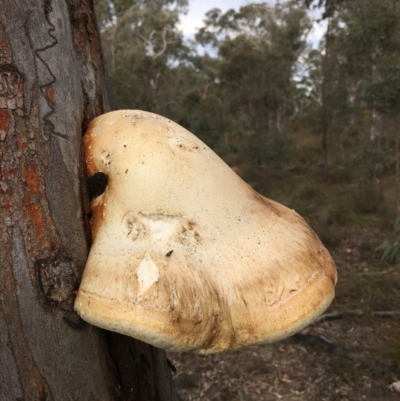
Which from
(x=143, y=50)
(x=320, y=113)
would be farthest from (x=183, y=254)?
(x=143, y=50)

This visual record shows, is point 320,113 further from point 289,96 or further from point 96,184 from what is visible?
point 96,184

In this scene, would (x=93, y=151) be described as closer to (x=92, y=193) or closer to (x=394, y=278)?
(x=92, y=193)

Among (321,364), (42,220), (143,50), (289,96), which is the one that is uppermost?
(143,50)

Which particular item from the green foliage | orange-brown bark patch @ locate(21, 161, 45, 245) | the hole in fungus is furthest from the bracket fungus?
the green foliage

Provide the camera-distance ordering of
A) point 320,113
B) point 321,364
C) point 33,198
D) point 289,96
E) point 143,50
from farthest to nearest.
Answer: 1. point 143,50
2. point 289,96
3. point 320,113
4. point 321,364
5. point 33,198

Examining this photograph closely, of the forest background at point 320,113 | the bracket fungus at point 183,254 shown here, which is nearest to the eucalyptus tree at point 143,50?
the forest background at point 320,113

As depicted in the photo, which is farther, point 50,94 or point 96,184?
point 96,184
